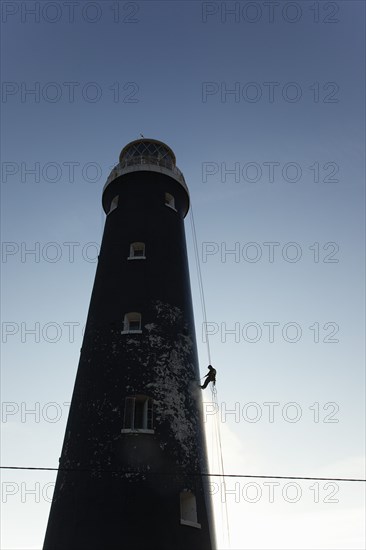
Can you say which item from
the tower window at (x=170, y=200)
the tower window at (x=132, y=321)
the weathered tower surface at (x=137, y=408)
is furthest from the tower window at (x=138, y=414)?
the tower window at (x=170, y=200)

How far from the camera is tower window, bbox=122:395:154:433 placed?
20234 mm

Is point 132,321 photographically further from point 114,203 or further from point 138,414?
point 114,203

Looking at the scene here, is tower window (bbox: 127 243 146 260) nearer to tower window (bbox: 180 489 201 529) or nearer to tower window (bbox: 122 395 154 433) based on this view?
tower window (bbox: 122 395 154 433)

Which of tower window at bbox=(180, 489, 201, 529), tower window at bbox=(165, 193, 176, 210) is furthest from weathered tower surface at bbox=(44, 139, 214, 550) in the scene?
tower window at bbox=(165, 193, 176, 210)

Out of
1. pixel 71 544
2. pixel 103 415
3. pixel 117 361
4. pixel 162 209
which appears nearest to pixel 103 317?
pixel 117 361

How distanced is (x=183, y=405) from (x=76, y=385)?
515 centimetres

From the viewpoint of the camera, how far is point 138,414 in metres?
21.0

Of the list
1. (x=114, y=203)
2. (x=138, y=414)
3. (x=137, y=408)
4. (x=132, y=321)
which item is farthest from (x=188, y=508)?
(x=114, y=203)

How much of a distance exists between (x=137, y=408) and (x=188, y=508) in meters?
4.50

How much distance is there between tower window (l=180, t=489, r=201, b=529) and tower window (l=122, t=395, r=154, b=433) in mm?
2903

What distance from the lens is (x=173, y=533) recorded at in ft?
60.0

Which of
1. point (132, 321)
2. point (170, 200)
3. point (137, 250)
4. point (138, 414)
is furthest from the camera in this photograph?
point (170, 200)

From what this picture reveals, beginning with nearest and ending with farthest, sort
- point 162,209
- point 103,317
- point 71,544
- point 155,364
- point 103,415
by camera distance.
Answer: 1. point 71,544
2. point 103,415
3. point 155,364
4. point 103,317
5. point 162,209

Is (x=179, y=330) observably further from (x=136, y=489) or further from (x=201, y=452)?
(x=136, y=489)
